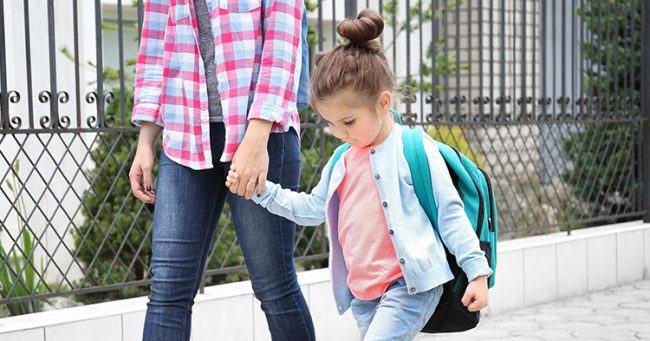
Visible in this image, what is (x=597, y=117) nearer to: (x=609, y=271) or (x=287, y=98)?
(x=609, y=271)

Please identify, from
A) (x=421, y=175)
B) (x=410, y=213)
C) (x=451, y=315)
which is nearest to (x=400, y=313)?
(x=451, y=315)

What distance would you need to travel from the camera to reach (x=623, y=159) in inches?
335

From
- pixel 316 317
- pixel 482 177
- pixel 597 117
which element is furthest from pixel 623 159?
pixel 482 177

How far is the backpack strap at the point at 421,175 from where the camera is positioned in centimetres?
290

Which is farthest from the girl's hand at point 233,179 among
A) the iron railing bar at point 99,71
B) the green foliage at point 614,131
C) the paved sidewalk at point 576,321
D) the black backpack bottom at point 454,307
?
the green foliage at point 614,131

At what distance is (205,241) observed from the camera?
3.19 meters

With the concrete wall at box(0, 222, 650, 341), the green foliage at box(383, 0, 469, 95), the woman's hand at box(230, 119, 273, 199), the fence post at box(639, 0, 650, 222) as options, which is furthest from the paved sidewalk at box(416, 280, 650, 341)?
the woman's hand at box(230, 119, 273, 199)

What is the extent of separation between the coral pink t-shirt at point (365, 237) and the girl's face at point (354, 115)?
9cm

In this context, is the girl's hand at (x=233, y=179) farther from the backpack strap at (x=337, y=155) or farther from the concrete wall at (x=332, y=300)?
the concrete wall at (x=332, y=300)

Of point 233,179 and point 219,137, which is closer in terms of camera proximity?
point 233,179

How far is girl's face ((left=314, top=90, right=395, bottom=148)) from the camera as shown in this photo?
2.88 m

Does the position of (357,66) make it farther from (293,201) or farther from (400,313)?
(400,313)

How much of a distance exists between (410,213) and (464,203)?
15 cm

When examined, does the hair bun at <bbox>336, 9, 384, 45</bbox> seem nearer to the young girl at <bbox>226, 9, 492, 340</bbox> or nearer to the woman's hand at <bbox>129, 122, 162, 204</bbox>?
the young girl at <bbox>226, 9, 492, 340</bbox>
